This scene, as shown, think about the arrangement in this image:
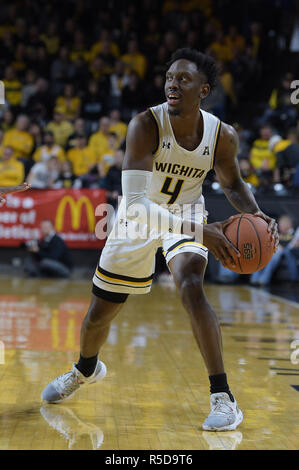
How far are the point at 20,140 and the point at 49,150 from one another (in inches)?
29.2

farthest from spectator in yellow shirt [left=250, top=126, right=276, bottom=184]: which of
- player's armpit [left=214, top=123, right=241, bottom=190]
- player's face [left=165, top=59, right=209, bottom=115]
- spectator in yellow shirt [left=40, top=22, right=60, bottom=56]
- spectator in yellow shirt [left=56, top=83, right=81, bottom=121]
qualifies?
player's face [left=165, top=59, right=209, bottom=115]

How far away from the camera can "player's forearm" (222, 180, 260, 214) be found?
13.8ft

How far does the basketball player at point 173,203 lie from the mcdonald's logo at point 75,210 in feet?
24.9

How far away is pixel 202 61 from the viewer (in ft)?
13.2

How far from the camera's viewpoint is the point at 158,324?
7129 mm

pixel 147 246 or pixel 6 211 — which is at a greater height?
pixel 147 246

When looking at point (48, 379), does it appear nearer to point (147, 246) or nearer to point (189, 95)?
point (147, 246)

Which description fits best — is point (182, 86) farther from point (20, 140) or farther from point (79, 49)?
point (79, 49)

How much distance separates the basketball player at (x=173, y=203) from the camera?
376cm

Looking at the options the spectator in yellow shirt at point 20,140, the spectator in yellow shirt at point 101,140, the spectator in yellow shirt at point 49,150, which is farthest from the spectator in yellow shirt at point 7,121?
the spectator in yellow shirt at point 101,140

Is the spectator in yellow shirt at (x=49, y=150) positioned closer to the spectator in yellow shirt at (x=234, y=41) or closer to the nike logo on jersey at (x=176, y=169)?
the spectator in yellow shirt at (x=234, y=41)

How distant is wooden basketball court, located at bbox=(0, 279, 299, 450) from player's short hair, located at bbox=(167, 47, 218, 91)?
1840 millimetres
